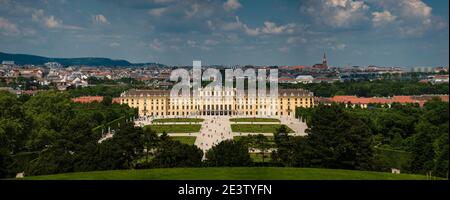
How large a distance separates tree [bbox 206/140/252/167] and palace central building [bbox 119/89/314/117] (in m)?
36.7

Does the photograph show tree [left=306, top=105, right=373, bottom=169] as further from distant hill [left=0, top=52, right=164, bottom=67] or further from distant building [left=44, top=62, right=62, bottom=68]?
distant building [left=44, top=62, right=62, bottom=68]

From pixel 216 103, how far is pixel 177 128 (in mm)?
17758

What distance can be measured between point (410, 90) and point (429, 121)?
32446 millimetres

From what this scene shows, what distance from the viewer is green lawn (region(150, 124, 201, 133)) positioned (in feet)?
116

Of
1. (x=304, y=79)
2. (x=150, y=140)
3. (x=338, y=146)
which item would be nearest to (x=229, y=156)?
(x=150, y=140)

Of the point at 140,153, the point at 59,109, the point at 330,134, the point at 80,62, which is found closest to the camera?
the point at 330,134

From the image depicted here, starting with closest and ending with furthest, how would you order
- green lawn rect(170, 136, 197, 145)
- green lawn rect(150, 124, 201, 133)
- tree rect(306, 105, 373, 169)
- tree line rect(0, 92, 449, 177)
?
tree rect(306, 105, 373, 169) → tree line rect(0, 92, 449, 177) → green lawn rect(170, 136, 197, 145) → green lawn rect(150, 124, 201, 133)

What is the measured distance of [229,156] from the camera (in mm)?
16391

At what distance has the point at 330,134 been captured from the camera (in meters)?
15.4

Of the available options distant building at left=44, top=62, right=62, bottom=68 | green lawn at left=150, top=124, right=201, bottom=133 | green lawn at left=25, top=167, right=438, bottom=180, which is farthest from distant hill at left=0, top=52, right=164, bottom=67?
green lawn at left=25, top=167, right=438, bottom=180

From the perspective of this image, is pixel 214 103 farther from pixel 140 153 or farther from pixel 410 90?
pixel 140 153

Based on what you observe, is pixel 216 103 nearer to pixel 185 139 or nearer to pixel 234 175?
pixel 185 139

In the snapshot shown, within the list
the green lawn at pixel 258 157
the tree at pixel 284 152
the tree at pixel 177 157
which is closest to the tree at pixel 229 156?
the tree at pixel 177 157
